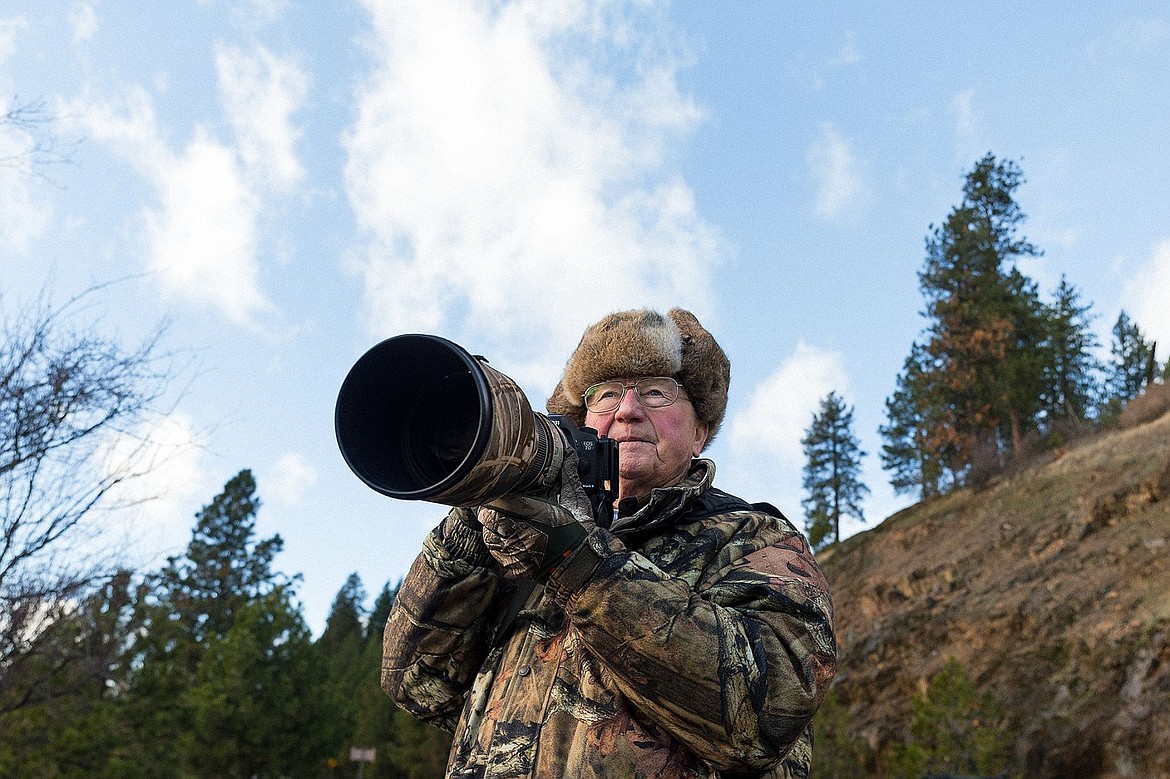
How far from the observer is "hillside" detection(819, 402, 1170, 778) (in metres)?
14.7

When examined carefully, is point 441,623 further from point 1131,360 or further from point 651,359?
point 1131,360

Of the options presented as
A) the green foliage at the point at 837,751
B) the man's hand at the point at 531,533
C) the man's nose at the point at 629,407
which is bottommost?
the man's hand at the point at 531,533

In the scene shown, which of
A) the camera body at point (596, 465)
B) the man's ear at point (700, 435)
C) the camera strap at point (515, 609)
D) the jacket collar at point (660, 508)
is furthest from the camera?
the man's ear at point (700, 435)

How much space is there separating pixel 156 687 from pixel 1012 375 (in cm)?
2941

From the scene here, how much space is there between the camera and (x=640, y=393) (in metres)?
2.54

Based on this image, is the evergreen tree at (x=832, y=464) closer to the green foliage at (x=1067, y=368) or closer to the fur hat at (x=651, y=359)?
the green foliage at (x=1067, y=368)

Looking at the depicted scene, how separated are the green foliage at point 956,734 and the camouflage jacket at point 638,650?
1390cm

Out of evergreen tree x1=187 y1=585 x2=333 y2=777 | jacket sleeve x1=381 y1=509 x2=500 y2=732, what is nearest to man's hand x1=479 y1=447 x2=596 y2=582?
jacket sleeve x1=381 y1=509 x2=500 y2=732

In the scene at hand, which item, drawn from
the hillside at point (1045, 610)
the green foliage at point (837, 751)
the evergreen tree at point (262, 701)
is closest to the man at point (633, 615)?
the hillside at point (1045, 610)

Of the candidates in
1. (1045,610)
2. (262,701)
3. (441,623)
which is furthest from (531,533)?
(262,701)

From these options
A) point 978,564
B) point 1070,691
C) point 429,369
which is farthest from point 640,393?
point 978,564

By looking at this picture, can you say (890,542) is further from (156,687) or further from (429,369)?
(429,369)

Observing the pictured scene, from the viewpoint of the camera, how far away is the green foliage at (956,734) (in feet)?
46.6

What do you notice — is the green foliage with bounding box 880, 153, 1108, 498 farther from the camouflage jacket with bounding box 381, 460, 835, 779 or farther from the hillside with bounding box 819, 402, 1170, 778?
the camouflage jacket with bounding box 381, 460, 835, 779
